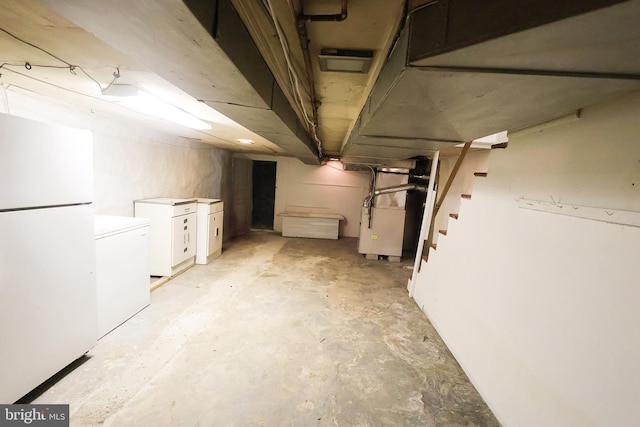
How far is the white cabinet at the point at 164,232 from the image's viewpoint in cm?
307

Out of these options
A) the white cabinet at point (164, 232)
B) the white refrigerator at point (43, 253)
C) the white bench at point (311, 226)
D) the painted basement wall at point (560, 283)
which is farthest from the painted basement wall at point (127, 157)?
the painted basement wall at point (560, 283)

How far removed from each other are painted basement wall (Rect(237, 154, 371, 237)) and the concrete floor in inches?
138

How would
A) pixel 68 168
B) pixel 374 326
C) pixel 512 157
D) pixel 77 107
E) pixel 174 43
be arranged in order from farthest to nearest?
pixel 374 326, pixel 77 107, pixel 512 157, pixel 68 168, pixel 174 43

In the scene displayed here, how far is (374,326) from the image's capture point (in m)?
2.46

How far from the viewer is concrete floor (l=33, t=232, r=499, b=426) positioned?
4.81 feet

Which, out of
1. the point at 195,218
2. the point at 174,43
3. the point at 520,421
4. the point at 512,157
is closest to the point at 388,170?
the point at 512,157

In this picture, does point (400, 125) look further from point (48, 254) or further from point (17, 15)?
point (48, 254)

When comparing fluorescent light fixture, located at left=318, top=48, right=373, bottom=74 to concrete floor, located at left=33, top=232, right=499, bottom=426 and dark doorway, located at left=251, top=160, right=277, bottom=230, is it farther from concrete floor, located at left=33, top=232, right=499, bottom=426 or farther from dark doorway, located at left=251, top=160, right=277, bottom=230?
dark doorway, located at left=251, top=160, right=277, bottom=230

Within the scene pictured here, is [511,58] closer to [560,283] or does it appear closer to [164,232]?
[560,283]

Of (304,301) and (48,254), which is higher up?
(48,254)

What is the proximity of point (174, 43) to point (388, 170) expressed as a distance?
4.19 metres

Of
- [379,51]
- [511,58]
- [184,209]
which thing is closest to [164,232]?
[184,209]

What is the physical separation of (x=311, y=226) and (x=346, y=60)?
4.90 m

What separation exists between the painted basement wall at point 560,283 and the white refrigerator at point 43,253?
2820 millimetres
